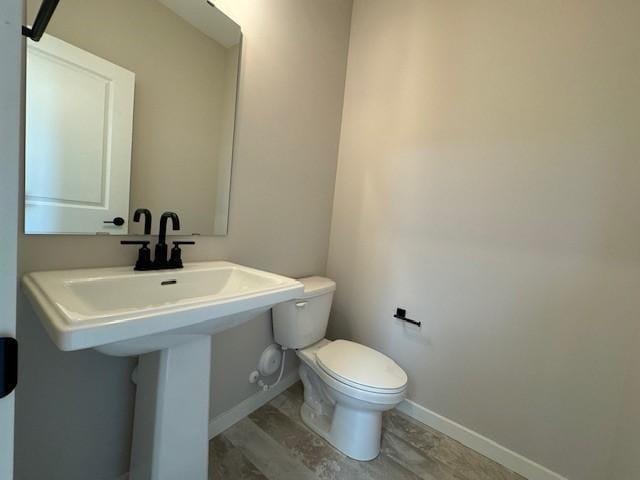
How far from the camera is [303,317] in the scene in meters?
1.47

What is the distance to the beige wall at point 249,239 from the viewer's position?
0.85 meters

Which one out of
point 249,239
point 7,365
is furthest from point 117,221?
point 7,365

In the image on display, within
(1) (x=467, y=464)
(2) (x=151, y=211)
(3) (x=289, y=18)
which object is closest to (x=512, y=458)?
(1) (x=467, y=464)

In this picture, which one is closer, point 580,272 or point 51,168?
point 51,168

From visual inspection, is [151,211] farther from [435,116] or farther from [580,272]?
[580,272]

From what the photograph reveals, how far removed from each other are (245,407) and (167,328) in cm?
108

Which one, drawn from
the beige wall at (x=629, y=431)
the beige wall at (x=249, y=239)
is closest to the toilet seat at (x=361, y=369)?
the beige wall at (x=249, y=239)

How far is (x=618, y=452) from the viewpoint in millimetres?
1087

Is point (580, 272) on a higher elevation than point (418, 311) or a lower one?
higher

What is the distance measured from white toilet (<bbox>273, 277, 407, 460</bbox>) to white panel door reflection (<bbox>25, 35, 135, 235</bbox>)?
843 millimetres

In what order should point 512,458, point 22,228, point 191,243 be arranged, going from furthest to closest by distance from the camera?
point 512,458 → point 191,243 → point 22,228

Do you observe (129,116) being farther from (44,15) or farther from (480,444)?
(480,444)

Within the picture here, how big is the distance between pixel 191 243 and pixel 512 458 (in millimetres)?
1759

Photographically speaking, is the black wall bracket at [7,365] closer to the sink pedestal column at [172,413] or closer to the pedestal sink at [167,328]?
the pedestal sink at [167,328]
